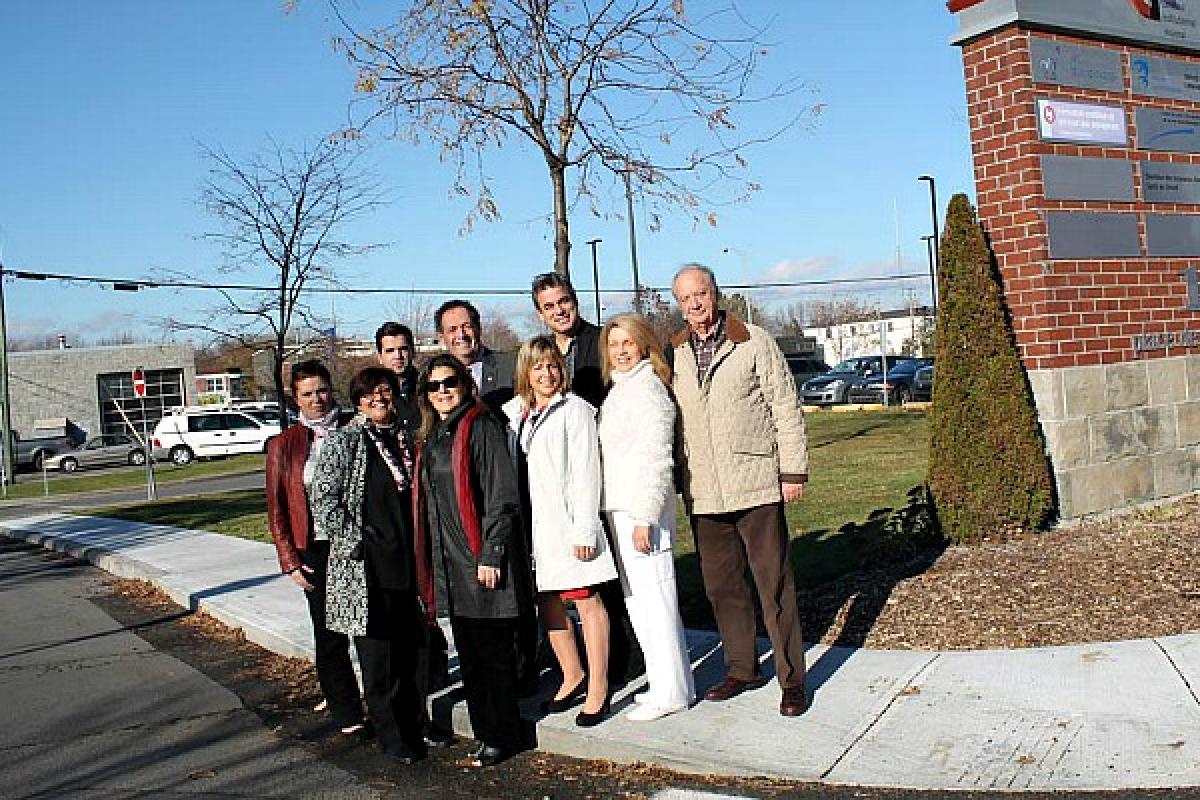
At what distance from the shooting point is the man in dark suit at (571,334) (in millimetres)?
6090

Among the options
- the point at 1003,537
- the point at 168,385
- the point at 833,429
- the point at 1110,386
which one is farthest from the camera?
the point at 168,385

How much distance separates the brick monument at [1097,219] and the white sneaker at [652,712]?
13.9 feet

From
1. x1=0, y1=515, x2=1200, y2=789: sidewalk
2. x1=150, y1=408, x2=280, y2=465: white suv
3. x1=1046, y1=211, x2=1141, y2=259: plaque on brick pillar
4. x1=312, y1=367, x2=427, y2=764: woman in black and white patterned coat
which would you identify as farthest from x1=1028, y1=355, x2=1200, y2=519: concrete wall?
x1=150, y1=408, x2=280, y2=465: white suv

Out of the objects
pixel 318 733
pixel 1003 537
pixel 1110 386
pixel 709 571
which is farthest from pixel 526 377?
pixel 1110 386

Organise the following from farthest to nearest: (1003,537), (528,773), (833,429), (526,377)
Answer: (833,429)
(1003,537)
(526,377)
(528,773)

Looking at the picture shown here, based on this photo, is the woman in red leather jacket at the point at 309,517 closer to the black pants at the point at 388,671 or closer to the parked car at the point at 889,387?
the black pants at the point at 388,671

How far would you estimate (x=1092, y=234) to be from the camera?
901 cm

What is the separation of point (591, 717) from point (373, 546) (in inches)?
50.7

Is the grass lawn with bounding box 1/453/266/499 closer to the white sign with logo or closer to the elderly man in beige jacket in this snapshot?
the white sign with logo

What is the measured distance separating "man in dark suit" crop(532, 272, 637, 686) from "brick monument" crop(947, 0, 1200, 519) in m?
3.93

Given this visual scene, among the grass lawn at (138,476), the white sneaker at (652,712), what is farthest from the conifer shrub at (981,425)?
the grass lawn at (138,476)

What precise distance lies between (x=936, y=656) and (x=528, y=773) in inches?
85.4

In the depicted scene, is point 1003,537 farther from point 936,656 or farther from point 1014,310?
point 936,656

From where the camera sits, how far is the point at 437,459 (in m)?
5.48
